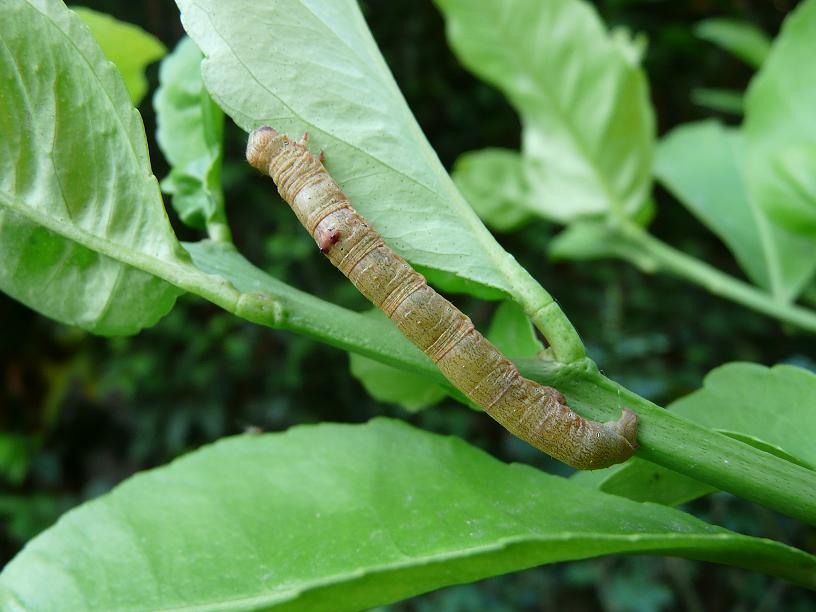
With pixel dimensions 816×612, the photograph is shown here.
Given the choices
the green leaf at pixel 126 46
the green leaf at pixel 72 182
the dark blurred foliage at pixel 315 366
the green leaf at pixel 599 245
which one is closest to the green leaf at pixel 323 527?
the green leaf at pixel 72 182

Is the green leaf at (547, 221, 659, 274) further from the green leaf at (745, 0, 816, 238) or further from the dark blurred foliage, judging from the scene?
the dark blurred foliage

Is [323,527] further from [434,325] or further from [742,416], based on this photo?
[742,416]

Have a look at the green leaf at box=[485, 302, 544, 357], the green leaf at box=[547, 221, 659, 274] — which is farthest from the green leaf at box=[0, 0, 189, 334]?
the green leaf at box=[547, 221, 659, 274]

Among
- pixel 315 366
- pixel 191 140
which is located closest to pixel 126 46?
pixel 191 140

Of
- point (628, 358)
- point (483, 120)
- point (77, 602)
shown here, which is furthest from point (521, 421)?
point (483, 120)

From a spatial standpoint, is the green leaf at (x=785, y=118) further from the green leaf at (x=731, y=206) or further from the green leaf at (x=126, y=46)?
the green leaf at (x=126, y=46)

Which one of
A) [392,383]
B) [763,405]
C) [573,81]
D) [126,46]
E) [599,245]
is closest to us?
[763,405]
